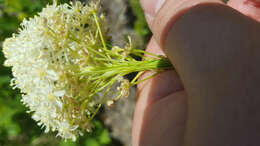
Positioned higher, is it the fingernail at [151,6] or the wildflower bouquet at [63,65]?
the fingernail at [151,6]

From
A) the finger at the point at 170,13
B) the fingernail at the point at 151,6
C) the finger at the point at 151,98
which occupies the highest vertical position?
the fingernail at the point at 151,6

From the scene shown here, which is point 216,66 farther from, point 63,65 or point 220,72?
point 63,65

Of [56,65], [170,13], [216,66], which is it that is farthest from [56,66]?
[216,66]

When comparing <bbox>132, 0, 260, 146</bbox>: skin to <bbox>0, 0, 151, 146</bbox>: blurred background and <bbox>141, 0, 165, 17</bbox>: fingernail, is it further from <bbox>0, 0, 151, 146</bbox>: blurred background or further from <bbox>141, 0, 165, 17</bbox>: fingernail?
<bbox>0, 0, 151, 146</bbox>: blurred background

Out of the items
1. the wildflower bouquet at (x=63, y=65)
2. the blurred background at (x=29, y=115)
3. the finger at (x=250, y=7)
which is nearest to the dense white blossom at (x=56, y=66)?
the wildflower bouquet at (x=63, y=65)

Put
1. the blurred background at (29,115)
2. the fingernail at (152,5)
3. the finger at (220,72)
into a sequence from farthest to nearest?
the blurred background at (29,115), the fingernail at (152,5), the finger at (220,72)

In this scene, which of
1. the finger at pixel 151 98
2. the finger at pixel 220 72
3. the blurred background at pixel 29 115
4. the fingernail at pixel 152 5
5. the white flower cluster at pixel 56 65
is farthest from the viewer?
the finger at pixel 151 98

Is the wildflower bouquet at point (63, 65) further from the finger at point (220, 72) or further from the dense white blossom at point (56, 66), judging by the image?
the finger at point (220, 72)
